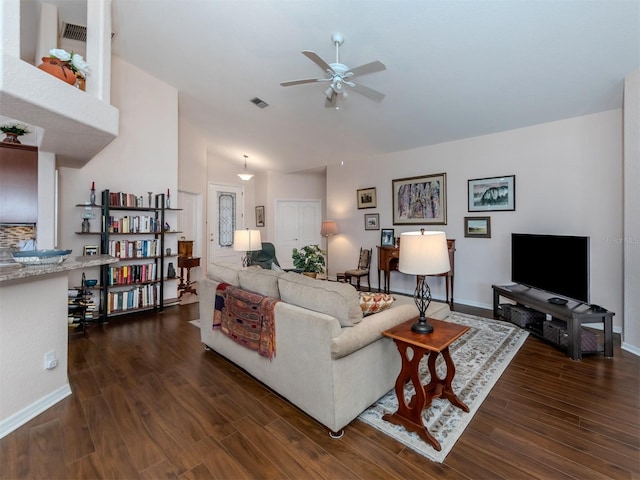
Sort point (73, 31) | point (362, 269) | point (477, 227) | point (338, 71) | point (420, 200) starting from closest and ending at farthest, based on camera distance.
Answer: point (338, 71), point (73, 31), point (477, 227), point (420, 200), point (362, 269)

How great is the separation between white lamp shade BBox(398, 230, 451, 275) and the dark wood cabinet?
155 inches

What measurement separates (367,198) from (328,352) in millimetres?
4847

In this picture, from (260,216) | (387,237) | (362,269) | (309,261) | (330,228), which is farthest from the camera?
(260,216)

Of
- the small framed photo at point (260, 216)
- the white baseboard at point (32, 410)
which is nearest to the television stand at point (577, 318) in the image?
the white baseboard at point (32, 410)

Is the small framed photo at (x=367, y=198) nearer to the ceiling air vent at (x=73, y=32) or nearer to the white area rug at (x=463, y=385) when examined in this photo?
the white area rug at (x=463, y=385)

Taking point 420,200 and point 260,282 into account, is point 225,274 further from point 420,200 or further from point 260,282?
point 420,200

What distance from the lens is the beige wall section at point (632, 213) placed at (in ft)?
9.63

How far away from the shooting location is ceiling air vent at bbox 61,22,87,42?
3.85 metres

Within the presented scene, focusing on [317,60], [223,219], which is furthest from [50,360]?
[223,219]

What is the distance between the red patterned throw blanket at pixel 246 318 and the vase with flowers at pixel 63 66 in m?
1.94

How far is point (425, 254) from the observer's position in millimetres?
1945

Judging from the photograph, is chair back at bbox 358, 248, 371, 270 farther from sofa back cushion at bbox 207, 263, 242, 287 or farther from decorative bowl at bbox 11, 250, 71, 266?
decorative bowl at bbox 11, 250, 71, 266

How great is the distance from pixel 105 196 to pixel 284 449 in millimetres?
4101

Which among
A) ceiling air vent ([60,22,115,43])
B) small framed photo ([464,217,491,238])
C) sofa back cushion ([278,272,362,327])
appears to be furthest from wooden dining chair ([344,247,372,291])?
ceiling air vent ([60,22,115,43])
